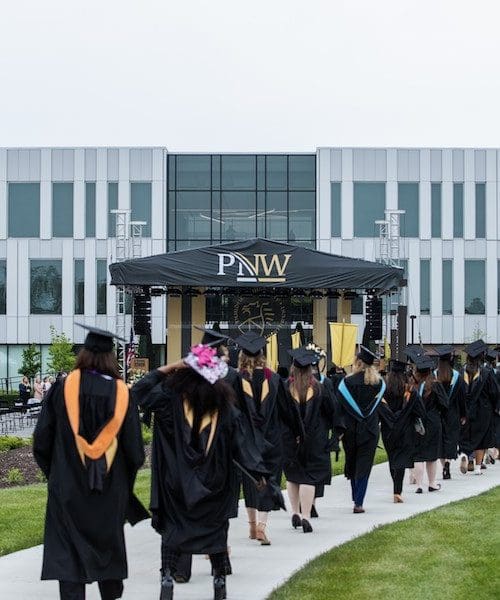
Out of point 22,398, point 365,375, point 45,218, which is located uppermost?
point 45,218

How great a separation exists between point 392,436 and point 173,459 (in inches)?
252

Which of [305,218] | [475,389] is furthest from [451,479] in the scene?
[305,218]

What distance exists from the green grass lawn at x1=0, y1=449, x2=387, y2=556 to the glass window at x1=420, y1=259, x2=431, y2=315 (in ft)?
118

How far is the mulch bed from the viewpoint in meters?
16.6

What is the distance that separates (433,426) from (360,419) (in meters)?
2.52

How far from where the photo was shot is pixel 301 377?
37.4ft

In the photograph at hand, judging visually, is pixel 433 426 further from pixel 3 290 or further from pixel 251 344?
pixel 3 290

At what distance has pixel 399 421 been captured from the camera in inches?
549

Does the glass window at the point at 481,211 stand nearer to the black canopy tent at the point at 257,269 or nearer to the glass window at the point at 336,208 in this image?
the glass window at the point at 336,208

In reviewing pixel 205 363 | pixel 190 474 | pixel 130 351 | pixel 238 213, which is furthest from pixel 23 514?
pixel 238 213

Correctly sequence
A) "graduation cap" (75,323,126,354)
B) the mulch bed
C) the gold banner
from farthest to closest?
the gold banner, the mulch bed, "graduation cap" (75,323,126,354)

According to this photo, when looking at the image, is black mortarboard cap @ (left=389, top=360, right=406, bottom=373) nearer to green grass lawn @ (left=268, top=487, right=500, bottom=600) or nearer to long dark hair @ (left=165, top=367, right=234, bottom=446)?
green grass lawn @ (left=268, top=487, right=500, bottom=600)

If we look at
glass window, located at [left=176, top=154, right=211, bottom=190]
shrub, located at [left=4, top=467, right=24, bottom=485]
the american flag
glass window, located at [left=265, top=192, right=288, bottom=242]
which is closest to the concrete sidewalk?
shrub, located at [left=4, top=467, right=24, bottom=485]

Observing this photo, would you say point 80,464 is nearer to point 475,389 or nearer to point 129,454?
point 129,454
